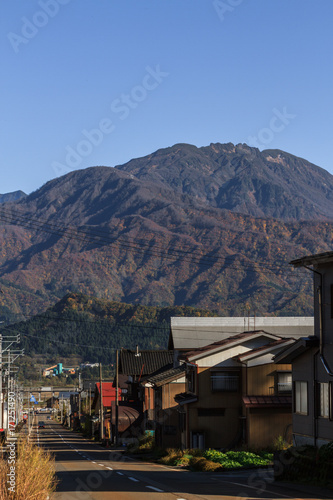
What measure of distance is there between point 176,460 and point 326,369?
44.5 feet

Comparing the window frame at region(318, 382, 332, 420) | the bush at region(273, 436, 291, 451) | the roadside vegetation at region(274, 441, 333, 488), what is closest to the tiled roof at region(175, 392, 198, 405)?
the bush at region(273, 436, 291, 451)

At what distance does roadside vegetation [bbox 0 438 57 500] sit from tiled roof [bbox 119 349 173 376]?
65.7 metres

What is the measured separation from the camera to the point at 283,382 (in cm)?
4388

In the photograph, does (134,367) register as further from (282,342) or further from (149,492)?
(149,492)

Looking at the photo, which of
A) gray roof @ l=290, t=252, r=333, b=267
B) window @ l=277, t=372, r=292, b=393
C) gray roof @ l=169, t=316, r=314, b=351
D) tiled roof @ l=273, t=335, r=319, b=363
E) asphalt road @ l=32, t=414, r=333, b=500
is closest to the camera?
asphalt road @ l=32, t=414, r=333, b=500

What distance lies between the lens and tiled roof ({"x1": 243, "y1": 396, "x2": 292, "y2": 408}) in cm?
4184

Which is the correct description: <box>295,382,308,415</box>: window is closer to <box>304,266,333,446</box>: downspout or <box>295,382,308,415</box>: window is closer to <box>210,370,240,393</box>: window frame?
<box>304,266,333,446</box>: downspout

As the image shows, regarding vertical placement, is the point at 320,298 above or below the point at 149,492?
above

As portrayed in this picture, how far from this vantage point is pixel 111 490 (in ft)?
75.1

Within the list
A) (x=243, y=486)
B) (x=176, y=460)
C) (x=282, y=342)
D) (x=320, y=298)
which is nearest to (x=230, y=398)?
(x=282, y=342)

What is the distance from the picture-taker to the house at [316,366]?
28.0m

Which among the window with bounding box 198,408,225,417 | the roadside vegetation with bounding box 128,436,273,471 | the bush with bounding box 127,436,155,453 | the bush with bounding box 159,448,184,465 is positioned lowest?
the bush with bounding box 127,436,155,453

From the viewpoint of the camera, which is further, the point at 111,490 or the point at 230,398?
the point at 230,398

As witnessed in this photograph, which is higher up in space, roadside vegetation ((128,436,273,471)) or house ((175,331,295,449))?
house ((175,331,295,449))
